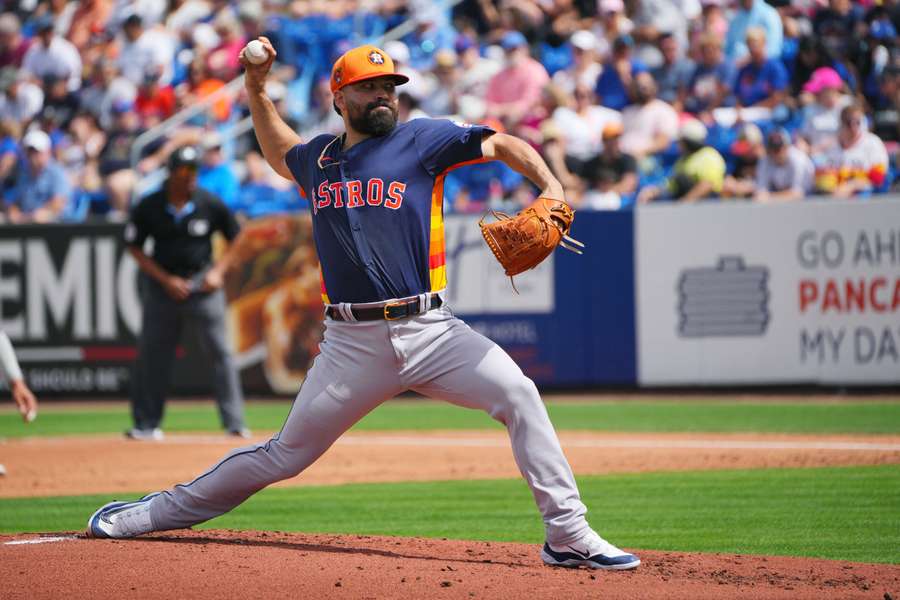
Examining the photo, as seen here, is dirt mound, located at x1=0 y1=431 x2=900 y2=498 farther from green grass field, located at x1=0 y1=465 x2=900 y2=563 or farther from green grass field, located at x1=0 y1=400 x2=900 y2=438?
green grass field, located at x1=0 y1=400 x2=900 y2=438

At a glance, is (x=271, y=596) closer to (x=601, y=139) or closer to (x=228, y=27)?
(x=601, y=139)

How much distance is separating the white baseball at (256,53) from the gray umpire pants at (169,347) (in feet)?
18.7

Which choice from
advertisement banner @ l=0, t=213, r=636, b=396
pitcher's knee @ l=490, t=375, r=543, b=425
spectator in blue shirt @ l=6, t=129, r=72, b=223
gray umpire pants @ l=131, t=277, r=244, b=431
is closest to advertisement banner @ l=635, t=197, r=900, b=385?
advertisement banner @ l=0, t=213, r=636, b=396

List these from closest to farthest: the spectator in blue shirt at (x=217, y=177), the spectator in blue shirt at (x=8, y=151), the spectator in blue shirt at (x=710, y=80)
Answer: the spectator in blue shirt at (x=710, y=80) < the spectator in blue shirt at (x=217, y=177) < the spectator in blue shirt at (x=8, y=151)

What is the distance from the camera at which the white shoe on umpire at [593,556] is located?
18.2 feet

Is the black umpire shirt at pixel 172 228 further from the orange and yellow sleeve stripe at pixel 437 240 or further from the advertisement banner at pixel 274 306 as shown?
the orange and yellow sleeve stripe at pixel 437 240

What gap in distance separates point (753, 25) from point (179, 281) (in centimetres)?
859

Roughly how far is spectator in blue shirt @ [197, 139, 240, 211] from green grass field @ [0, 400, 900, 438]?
2.91 m

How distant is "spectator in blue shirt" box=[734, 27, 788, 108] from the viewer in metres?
15.8

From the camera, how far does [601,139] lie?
1590 centimetres

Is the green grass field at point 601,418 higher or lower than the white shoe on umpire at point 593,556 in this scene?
lower

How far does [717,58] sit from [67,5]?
11965mm

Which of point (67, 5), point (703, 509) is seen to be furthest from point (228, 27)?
point (703, 509)

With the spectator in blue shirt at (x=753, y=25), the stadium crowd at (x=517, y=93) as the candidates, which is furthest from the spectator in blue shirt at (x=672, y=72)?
the spectator in blue shirt at (x=753, y=25)
